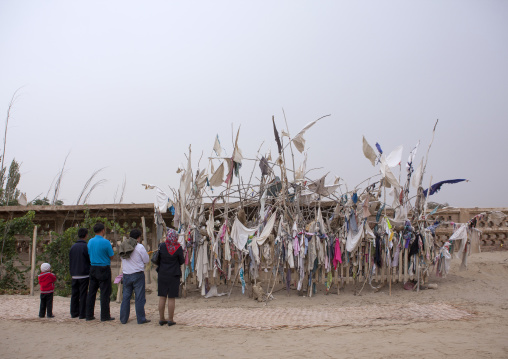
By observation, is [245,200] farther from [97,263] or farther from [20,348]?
[20,348]

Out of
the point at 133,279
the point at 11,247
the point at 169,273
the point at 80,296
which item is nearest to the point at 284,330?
the point at 169,273

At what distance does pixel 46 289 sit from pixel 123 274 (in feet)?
4.69

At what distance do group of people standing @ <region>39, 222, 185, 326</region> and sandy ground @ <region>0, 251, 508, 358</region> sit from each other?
0.74 ft

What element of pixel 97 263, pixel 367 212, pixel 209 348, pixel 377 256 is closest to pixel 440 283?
pixel 377 256

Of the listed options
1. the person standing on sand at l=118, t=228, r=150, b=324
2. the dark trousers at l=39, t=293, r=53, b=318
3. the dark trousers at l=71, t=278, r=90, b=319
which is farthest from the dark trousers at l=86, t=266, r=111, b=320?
the dark trousers at l=39, t=293, r=53, b=318

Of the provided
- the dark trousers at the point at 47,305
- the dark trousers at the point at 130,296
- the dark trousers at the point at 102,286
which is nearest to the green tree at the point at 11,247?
the dark trousers at the point at 47,305

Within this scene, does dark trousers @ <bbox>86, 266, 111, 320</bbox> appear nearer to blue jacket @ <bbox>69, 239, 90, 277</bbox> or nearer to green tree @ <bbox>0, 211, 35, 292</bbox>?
blue jacket @ <bbox>69, 239, 90, 277</bbox>

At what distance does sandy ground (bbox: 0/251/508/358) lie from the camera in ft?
15.5

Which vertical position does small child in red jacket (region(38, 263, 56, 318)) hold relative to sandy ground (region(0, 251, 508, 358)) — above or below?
above

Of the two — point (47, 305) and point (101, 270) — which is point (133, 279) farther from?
point (47, 305)

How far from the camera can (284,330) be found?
18.6 ft

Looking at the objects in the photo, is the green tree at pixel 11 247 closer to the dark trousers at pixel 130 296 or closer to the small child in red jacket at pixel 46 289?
the small child in red jacket at pixel 46 289

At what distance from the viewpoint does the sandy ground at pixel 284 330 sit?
15.5 ft

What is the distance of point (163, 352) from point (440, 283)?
24.1 feet
